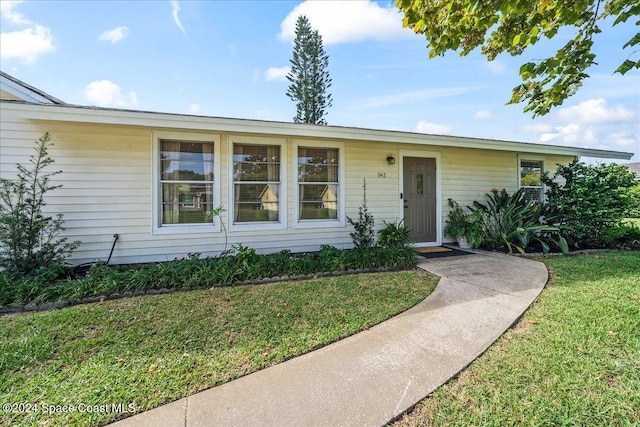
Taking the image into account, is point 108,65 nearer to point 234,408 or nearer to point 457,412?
point 234,408

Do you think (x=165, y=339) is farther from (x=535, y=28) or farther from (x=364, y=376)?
(x=535, y=28)

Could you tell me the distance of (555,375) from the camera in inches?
81.4

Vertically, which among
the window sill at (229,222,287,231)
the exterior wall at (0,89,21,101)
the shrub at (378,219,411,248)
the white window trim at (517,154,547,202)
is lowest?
the shrub at (378,219,411,248)

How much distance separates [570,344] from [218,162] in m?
5.44

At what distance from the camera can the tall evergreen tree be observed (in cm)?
1955

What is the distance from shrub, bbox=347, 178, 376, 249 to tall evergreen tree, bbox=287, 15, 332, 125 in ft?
48.3

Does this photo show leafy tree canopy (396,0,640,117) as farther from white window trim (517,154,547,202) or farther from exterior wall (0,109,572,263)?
white window trim (517,154,547,202)

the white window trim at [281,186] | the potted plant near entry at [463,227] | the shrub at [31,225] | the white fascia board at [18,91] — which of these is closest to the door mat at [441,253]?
the potted plant near entry at [463,227]

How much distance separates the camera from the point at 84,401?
189cm

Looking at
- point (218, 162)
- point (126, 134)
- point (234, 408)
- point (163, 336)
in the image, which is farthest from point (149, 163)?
point (234, 408)

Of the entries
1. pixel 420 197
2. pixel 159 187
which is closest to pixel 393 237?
pixel 420 197

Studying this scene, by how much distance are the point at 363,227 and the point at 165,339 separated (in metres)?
4.27

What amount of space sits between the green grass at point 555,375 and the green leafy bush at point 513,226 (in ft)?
9.77

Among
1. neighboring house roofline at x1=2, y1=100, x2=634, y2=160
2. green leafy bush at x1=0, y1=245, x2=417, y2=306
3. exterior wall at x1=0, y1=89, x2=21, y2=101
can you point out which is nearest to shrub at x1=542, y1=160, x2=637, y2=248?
neighboring house roofline at x1=2, y1=100, x2=634, y2=160
